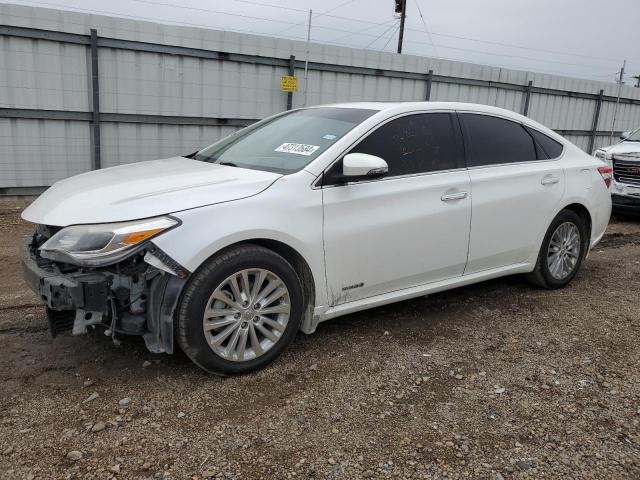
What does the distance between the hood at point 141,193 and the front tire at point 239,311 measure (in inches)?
14.0

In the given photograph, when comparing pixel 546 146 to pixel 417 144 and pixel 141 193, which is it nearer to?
pixel 417 144

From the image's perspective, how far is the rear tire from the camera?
4738mm

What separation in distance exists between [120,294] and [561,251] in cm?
376

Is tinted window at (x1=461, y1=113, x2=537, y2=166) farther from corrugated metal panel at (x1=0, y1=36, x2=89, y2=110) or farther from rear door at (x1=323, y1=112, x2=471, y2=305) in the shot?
corrugated metal panel at (x1=0, y1=36, x2=89, y2=110)

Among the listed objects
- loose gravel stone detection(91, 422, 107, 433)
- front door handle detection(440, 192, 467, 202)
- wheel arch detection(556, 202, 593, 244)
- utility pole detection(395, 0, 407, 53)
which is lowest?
loose gravel stone detection(91, 422, 107, 433)

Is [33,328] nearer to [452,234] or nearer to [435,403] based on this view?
[435,403]

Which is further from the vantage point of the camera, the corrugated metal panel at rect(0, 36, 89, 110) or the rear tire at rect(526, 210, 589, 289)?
the corrugated metal panel at rect(0, 36, 89, 110)

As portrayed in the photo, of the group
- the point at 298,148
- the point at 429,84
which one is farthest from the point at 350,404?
the point at 429,84

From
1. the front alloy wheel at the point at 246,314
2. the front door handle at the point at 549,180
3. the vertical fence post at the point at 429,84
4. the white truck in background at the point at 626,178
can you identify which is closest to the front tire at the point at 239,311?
the front alloy wheel at the point at 246,314

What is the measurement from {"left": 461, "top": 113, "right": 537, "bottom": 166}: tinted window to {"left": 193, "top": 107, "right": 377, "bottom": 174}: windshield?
2.97 feet

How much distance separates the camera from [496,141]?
14.4 feet

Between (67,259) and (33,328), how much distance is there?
131 centimetres

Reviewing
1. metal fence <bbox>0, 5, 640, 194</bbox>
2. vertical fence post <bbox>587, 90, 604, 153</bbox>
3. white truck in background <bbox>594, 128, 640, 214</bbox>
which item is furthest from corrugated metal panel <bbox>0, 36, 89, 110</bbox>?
vertical fence post <bbox>587, 90, 604, 153</bbox>

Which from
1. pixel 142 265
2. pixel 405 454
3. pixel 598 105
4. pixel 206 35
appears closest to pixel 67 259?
pixel 142 265
